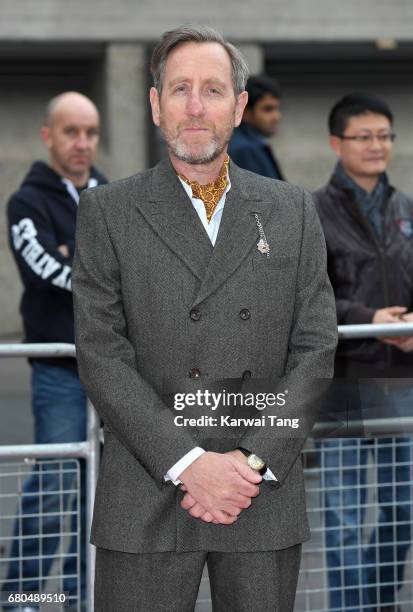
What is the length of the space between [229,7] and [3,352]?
10.8m

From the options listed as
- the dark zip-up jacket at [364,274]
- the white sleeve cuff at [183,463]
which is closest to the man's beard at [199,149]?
the white sleeve cuff at [183,463]

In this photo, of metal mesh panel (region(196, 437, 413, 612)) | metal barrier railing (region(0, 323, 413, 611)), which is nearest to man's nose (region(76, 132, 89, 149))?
metal barrier railing (region(0, 323, 413, 611))

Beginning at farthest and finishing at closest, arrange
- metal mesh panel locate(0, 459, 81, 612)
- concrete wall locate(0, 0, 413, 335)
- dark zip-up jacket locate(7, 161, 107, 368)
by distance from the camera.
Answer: concrete wall locate(0, 0, 413, 335) → dark zip-up jacket locate(7, 161, 107, 368) → metal mesh panel locate(0, 459, 81, 612)

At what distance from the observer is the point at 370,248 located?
17.5 feet

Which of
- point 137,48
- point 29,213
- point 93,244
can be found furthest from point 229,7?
point 93,244

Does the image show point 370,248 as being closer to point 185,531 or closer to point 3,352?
point 3,352

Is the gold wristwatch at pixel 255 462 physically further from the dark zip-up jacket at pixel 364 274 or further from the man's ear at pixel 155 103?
the dark zip-up jacket at pixel 364 274

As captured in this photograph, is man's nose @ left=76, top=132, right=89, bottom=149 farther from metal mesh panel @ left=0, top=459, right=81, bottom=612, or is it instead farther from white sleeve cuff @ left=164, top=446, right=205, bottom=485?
white sleeve cuff @ left=164, top=446, right=205, bottom=485

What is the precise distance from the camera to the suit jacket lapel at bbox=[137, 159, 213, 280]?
11.1 ft

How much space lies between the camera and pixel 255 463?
327 cm

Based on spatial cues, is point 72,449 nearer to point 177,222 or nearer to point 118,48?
point 177,222

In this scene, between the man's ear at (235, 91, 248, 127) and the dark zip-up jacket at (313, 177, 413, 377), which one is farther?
the dark zip-up jacket at (313, 177, 413, 377)
